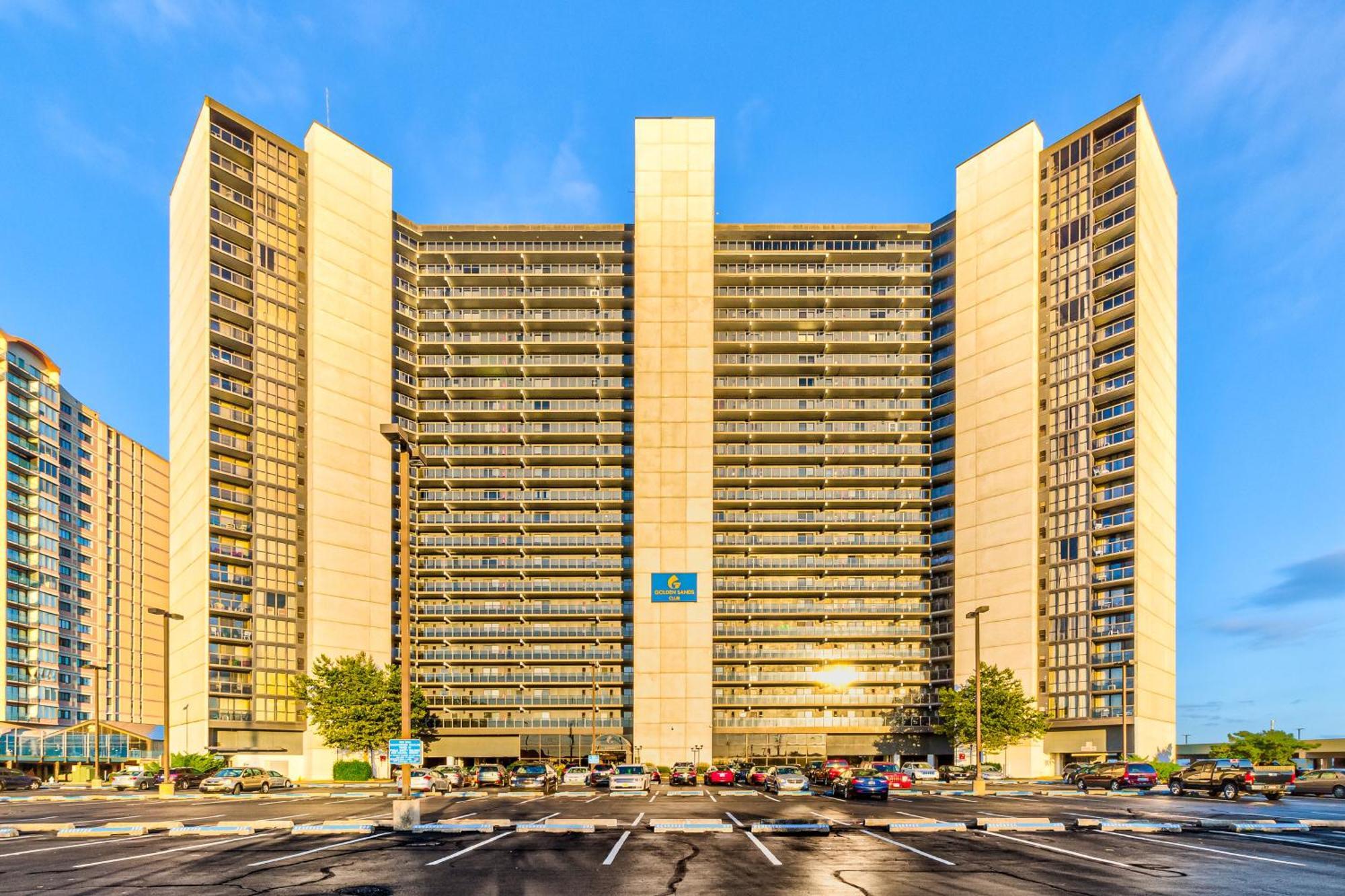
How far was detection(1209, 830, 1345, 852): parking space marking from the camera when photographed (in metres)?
24.0

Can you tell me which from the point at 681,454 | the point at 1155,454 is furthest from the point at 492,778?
the point at 1155,454

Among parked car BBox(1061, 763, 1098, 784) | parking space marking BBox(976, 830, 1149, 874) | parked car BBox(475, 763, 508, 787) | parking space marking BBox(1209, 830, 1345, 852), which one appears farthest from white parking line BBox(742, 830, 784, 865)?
parked car BBox(1061, 763, 1098, 784)

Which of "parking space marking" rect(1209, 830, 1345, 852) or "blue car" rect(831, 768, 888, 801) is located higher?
"parking space marking" rect(1209, 830, 1345, 852)

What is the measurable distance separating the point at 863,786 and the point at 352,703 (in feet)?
179

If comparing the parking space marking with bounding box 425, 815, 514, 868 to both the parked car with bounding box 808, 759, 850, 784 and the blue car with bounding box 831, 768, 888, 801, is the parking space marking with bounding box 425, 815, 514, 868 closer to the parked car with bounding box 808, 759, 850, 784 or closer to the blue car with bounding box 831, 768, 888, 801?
the blue car with bounding box 831, 768, 888, 801

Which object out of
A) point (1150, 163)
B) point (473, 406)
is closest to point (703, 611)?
point (473, 406)

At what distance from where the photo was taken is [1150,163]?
320 ft

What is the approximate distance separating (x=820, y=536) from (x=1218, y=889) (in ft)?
318

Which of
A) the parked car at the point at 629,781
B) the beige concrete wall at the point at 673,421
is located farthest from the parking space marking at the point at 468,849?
the beige concrete wall at the point at 673,421

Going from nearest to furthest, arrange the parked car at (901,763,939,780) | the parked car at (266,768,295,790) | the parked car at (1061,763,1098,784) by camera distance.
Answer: the parked car at (1061,763,1098,784) → the parked car at (266,768,295,790) → the parked car at (901,763,939,780)

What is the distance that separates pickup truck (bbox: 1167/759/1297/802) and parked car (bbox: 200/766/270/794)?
52440 millimetres

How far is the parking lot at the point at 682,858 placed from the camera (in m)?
17.7

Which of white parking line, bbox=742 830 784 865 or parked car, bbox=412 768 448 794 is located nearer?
white parking line, bbox=742 830 784 865

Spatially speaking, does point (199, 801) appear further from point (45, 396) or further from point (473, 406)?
point (45, 396)
